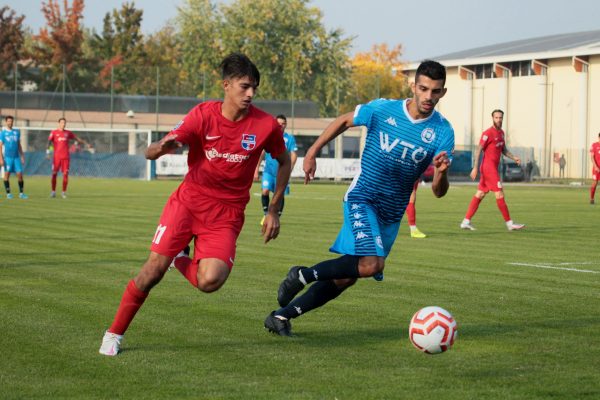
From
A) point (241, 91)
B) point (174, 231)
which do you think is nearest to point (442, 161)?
point (241, 91)

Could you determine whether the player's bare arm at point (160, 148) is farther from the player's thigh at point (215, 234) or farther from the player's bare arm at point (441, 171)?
the player's bare arm at point (441, 171)

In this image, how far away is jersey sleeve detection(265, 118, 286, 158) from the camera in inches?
280

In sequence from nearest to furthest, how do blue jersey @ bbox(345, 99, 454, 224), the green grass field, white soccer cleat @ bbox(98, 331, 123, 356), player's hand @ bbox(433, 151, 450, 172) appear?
the green grass field, white soccer cleat @ bbox(98, 331, 123, 356), player's hand @ bbox(433, 151, 450, 172), blue jersey @ bbox(345, 99, 454, 224)

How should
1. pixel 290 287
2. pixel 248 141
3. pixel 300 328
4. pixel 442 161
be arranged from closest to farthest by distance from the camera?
pixel 248 141 < pixel 442 161 < pixel 290 287 < pixel 300 328

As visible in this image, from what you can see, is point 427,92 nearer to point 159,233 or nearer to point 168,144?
point 168,144

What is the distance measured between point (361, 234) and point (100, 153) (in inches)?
1744

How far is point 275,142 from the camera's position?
719 centimetres

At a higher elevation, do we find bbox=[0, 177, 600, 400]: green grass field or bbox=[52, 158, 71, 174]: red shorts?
bbox=[52, 158, 71, 174]: red shorts

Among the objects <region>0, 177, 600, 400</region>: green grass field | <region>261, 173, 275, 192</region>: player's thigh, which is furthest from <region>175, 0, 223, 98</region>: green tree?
<region>0, 177, 600, 400</region>: green grass field

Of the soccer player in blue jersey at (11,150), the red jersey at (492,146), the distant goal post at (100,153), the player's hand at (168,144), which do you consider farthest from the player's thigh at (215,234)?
the distant goal post at (100,153)

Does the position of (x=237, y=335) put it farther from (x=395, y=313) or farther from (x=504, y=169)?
(x=504, y=169)

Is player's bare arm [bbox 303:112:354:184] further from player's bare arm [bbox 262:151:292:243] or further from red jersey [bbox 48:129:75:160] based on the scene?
red jersey [bbox 48:129:75:160]

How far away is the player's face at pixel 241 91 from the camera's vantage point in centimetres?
681

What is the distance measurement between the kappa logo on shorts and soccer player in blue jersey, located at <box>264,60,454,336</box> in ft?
1.74
